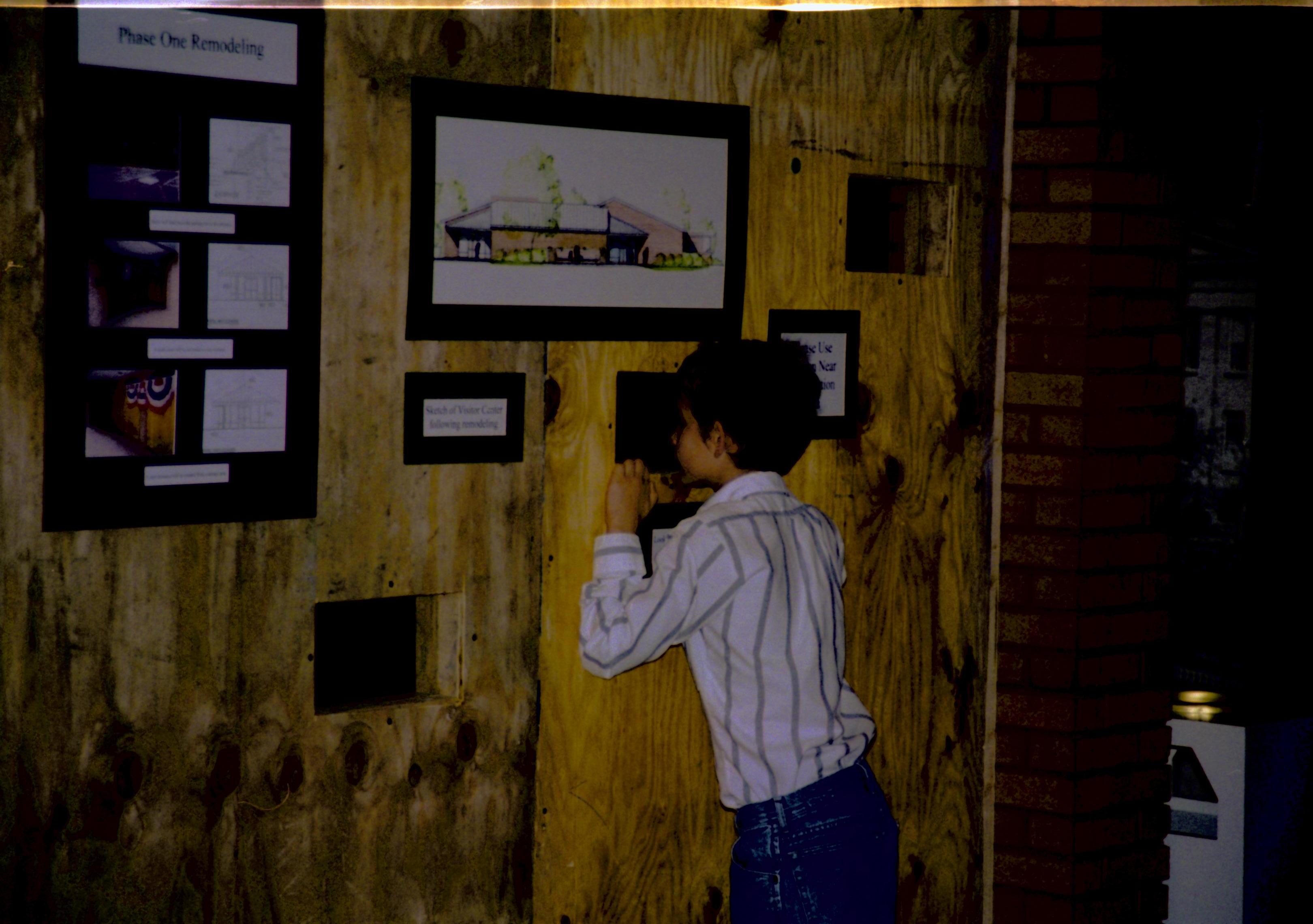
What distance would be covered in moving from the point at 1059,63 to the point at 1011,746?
2.02 metres

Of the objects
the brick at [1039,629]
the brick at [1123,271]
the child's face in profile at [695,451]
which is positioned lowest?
the brick at [1039,629]

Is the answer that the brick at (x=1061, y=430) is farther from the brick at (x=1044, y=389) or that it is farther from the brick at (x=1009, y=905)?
the brick at (x=1009, y=905)

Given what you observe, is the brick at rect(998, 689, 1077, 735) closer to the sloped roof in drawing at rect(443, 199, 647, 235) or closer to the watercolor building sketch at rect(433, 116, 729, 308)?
the watercolor building sketch at rect(433, 116, 729, 308)

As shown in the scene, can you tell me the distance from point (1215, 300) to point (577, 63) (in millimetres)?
8118

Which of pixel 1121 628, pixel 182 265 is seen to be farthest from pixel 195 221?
pixel 1121 628

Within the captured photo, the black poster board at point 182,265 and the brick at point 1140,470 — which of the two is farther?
the brick at point 1140,470

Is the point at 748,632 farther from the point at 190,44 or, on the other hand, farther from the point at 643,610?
the point at 190,44

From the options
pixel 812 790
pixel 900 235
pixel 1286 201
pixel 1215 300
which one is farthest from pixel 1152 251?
pixel 1215 300

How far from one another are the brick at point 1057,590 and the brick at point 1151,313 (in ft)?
2.51

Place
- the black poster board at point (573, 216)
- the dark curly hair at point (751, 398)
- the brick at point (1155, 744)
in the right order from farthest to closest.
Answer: the brick at point (1155, 744)
the black poster board at point (573, 216)
the dark curly hair at point (751, 398)

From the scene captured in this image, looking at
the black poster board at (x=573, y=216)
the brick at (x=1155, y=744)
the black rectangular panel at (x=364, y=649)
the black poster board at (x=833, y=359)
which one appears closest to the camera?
the black poster board at (x=573, y=216)

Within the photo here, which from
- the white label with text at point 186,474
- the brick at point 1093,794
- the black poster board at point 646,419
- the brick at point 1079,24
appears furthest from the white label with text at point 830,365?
the white label with text at point 186,474

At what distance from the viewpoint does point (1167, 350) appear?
3.74 m

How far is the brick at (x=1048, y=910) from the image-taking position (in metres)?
3.65
